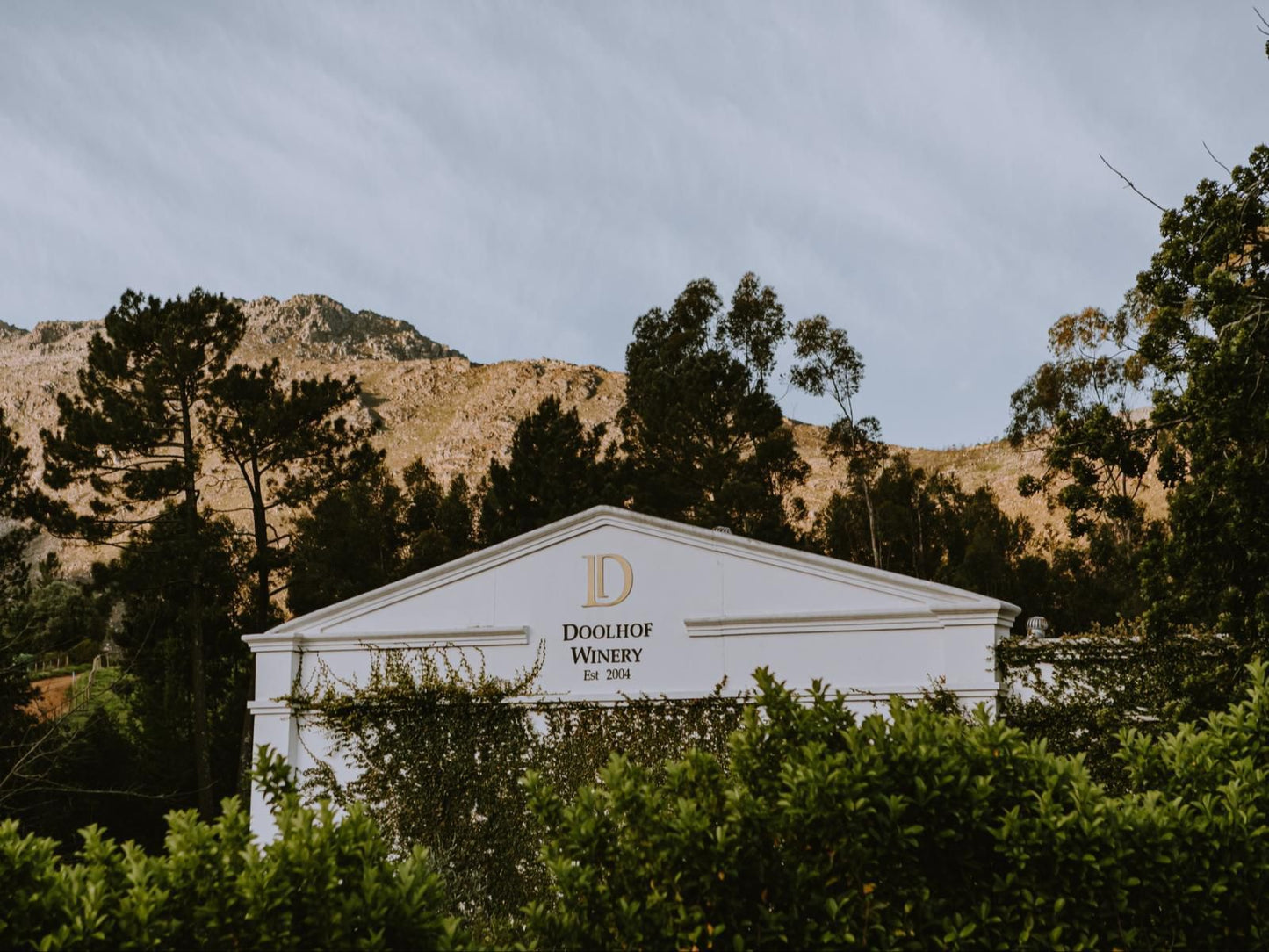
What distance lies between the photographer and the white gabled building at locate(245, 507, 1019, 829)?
13.1 m

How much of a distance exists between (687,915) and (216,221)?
2066 centimetres

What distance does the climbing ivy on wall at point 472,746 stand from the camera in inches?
547

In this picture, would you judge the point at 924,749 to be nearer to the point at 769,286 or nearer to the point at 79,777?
the point at 79,777

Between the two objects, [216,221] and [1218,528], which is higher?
[216,221]

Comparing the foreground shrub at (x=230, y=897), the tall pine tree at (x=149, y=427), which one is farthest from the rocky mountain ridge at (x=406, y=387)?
the foreground shrub at (x=230, y=897)

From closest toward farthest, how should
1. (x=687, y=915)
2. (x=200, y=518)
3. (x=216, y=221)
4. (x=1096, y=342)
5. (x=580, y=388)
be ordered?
(x=687, y=915), (x=216, y=221), (x=200, y=518), (x=1096, y=342), (x=580, y=388)

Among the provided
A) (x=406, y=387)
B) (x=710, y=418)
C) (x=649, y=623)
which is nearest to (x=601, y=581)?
(x=649, y=623)

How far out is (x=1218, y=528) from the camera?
44.6ft

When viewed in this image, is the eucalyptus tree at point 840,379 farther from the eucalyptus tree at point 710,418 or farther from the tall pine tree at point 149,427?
the tall pine tree at point 149,427

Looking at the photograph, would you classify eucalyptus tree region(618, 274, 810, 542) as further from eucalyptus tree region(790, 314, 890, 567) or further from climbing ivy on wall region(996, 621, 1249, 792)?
climbing ivy on wall region(996, 621, 1249, 792)

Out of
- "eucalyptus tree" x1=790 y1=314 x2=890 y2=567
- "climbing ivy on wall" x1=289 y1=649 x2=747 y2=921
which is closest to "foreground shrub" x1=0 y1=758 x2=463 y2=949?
"climbing ivy on wall" x1=289 y1=649 x2=747 y2=921

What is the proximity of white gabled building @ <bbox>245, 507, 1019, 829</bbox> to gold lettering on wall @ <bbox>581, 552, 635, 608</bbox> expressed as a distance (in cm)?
2

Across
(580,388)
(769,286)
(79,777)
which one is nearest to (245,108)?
(79,777)

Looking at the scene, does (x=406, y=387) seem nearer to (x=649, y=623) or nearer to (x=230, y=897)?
(x=649, y=623)
